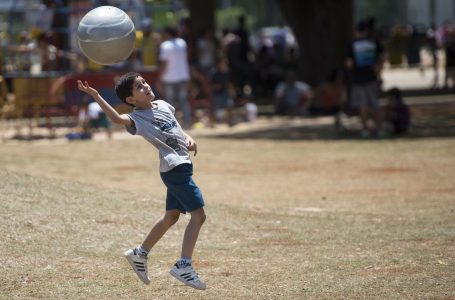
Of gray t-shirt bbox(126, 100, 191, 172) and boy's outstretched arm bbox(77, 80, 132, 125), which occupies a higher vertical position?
boy's outstretched arm bbox(77, 80, 132, 125)

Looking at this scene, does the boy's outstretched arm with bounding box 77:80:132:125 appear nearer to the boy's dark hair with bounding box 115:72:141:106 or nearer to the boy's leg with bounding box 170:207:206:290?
the boy's dark hair with bounding box 115:72:141:106

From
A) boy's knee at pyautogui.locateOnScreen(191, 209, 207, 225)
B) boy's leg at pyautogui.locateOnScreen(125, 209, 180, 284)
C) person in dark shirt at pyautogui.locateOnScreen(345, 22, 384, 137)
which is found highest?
boy's knee at pyautogui.locateOnScreen(191, 209, 207, 225)

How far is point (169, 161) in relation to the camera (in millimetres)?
7637

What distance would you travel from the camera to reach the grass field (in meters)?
8.01

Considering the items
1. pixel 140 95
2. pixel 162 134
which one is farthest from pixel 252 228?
pixel 140 95

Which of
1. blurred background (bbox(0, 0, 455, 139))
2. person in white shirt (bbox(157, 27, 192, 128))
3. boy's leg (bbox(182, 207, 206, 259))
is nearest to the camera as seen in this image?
boy's leg (bbox(182, 207, 206, 259))

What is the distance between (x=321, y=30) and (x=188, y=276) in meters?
19.4

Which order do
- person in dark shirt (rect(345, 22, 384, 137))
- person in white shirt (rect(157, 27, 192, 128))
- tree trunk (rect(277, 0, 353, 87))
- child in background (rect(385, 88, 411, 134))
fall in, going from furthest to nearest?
tree trunk (rect(277, 0, 353, 87)) < person in white shirt (rect(157, 27, 192, 128)) < child in background (rect(385, 88, 411, 134)) < person in dark shirt (rect(345, 22, 384, 137))

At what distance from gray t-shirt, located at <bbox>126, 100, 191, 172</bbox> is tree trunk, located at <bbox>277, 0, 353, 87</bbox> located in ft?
61.1

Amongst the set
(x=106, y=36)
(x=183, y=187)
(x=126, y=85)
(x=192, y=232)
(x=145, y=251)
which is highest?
(x=106, y=36)

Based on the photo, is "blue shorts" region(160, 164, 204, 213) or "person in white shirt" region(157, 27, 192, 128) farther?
"person in white shirt" region(157, 27, 192, 128)

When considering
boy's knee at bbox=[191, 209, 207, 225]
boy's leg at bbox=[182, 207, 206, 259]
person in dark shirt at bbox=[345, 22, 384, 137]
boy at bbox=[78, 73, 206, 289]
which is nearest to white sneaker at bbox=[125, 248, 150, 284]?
boy at bbox=[78, 73, 206, 289]

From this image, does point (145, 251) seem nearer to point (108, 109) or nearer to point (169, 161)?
point (169, 161)

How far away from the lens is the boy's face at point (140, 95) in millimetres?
7684
